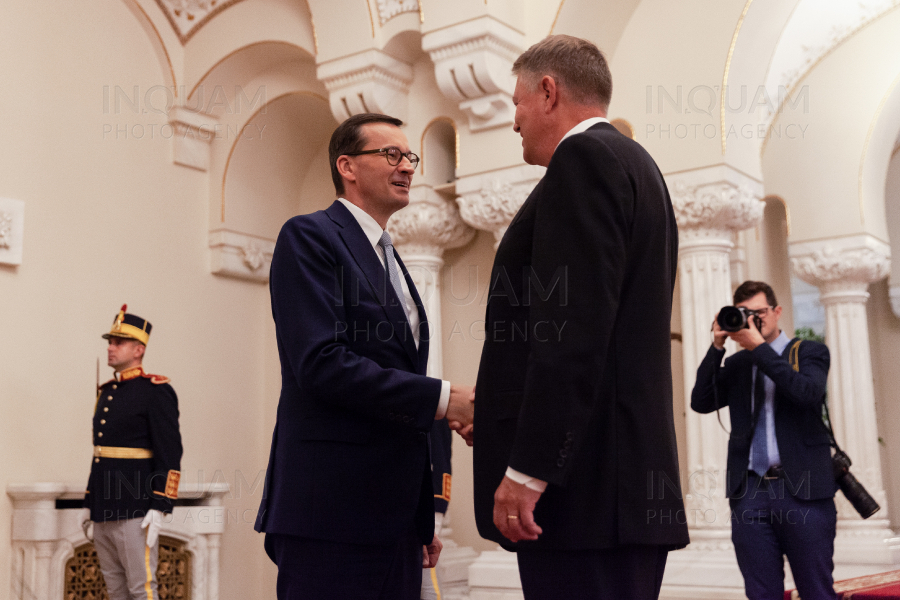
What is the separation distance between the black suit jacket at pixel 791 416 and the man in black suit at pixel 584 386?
2.09 m

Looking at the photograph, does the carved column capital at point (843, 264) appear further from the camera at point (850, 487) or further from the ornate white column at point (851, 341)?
the camera at point (850, 487)

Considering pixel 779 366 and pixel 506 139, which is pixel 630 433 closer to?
pixel 779 366

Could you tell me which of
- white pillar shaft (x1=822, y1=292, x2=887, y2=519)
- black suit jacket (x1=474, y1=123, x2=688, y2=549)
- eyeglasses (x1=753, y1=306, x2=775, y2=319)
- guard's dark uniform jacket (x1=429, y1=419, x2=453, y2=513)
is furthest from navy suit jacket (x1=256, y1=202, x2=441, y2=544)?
white pillar shaft (x1=822, y1=292, x2=887, y2=519)

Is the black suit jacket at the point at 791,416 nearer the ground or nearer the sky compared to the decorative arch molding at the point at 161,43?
nearer the ground

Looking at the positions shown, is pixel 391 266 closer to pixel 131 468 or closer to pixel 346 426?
pixel 346 426

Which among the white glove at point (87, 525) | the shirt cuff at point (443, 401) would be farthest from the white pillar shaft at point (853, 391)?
the shirt cuff at point (443, 401)

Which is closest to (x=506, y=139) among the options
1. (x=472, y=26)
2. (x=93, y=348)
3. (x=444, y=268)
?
(x=472, y=26)

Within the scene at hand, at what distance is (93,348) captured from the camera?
6328 millimetres

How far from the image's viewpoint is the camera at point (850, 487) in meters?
3.86

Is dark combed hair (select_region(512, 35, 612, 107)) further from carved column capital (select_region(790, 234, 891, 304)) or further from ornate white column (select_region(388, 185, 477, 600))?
carved column capital (select_region(790, 234, 891, 304))

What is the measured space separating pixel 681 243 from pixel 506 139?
131cm

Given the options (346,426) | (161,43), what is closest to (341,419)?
(346,426)

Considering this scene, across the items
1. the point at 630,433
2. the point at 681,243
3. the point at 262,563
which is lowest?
the point at 262,563

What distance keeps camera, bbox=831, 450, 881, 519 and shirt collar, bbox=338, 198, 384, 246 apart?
2.55 m
